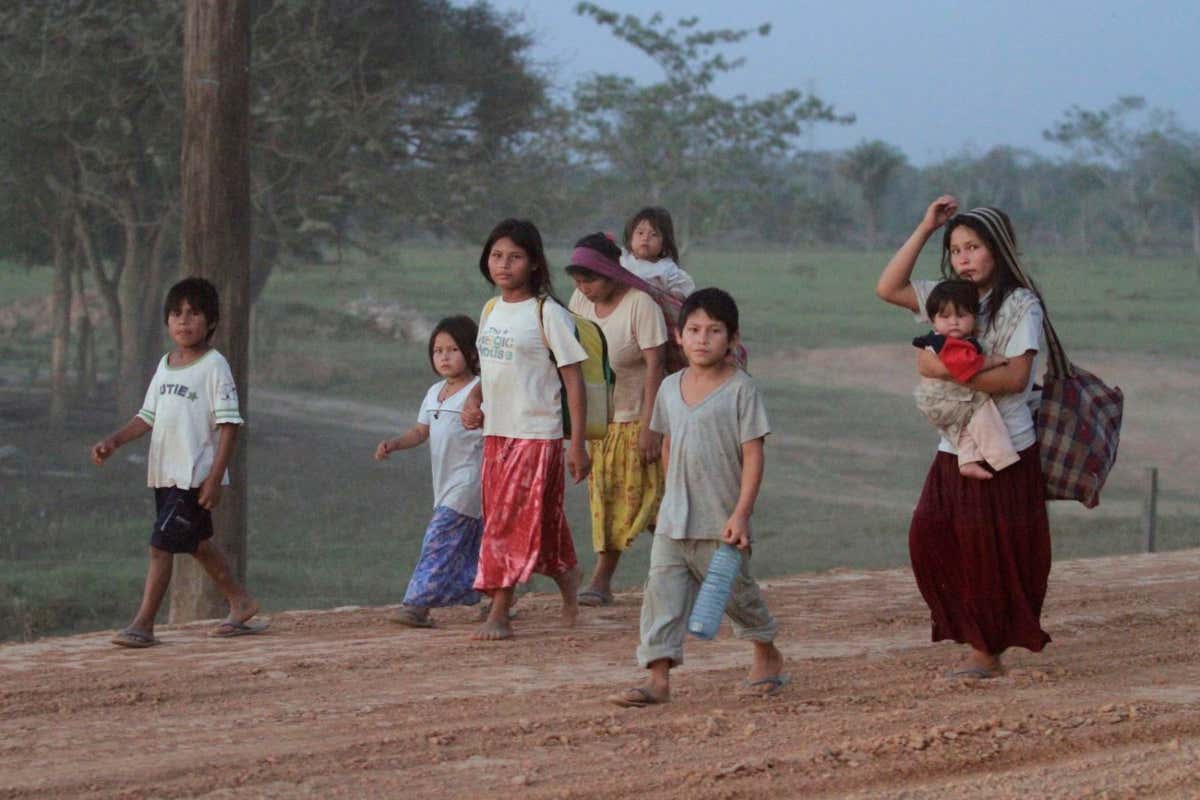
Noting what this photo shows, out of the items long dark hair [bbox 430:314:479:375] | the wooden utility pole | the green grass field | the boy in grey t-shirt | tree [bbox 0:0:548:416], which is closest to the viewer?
the boy in grey t-shirt

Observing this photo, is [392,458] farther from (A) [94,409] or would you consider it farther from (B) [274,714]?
(B) [274,714]

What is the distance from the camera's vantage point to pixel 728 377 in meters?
5.88

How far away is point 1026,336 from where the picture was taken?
19.9 feet

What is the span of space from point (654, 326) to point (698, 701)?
6.98 ft

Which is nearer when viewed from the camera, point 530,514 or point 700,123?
point 530,514

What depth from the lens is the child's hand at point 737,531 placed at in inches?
222

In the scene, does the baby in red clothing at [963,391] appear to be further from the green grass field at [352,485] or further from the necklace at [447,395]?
the green grass field at [352,485]

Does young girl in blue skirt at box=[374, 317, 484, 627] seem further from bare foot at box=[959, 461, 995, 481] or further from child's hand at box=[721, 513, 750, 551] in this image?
bare foot at box=[959, 461, 995, 481]

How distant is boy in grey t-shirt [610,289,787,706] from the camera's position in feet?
18.9

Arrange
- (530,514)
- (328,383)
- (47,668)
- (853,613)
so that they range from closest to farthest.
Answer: (47,668), (530,514), (853,613), (328,383)

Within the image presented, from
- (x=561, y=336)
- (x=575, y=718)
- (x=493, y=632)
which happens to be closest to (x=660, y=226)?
(x=561, y=336)

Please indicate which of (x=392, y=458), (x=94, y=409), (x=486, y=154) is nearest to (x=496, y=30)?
(x=486, y=154)

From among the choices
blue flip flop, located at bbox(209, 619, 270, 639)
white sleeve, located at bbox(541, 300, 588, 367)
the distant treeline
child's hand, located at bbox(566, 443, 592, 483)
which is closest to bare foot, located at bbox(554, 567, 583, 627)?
child's hand, located at bbox(566, 443, 592, 483)

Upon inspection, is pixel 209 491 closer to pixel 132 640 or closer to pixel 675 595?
pixel 132 640
